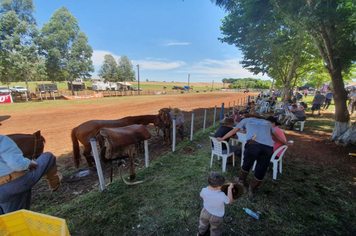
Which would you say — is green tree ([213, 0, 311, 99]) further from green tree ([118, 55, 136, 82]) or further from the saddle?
green tree ([118, 55, 136, 82])

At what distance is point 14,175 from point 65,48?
30.4 metres

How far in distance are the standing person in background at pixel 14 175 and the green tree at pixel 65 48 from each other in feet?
90.5

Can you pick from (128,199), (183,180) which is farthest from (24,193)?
(183,180)

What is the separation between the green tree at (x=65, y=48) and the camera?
22.7 metres

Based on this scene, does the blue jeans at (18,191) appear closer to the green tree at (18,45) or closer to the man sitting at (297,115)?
the man sitting at (297,115)

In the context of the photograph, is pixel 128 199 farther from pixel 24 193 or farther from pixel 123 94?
pixel 123 94

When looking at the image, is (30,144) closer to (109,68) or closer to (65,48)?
(65,48)

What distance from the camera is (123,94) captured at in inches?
1249

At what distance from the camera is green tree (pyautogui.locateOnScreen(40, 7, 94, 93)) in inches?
895

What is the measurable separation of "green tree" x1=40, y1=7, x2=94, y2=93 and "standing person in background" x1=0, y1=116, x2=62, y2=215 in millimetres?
27593

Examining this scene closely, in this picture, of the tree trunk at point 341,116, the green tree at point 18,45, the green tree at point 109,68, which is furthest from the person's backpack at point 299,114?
the green tree at point 109,68

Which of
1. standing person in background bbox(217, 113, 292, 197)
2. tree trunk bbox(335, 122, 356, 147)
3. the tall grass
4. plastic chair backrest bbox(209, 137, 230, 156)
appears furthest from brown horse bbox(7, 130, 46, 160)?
tree trunk bbox(335, 122, 356, 147)

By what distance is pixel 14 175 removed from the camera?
1.86 meters

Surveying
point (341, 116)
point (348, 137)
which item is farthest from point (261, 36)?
point (348, 137)
